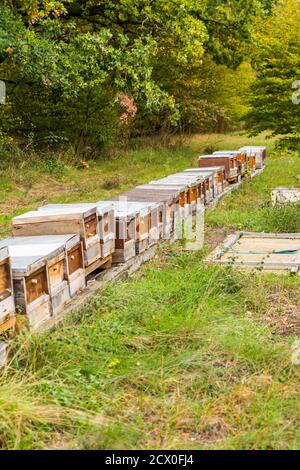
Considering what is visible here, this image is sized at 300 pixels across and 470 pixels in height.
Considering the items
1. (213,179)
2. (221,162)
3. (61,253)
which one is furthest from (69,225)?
(221,162)

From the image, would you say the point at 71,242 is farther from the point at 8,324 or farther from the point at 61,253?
the point at 8,324

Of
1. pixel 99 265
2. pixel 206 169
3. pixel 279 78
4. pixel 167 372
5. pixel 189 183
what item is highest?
pixel 279 78

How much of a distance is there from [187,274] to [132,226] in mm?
867

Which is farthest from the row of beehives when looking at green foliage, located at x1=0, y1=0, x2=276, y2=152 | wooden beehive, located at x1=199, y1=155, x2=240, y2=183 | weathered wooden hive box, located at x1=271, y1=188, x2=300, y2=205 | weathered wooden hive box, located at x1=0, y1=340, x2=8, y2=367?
green foliage, located at x1=0, y1=0, x2=276, y2=152

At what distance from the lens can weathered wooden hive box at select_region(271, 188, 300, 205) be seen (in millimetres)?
10641

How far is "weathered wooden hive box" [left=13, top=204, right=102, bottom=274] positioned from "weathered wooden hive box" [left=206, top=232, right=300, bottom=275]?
1.34 m

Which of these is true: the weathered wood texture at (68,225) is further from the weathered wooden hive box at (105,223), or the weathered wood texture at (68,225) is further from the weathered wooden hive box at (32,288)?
the weathered wooden hive box at (32,288)

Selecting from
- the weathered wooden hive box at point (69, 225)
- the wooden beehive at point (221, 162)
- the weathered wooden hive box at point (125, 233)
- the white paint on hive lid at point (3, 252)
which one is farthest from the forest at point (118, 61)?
the white paint on hive lid at point (3, 252)

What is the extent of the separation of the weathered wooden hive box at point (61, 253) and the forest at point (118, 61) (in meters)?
7.24

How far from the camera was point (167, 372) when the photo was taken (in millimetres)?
4168

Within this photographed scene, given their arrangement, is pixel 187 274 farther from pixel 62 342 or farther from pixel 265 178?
pixel 265 178

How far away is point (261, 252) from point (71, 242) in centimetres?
295

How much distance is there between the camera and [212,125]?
2477 centimetres

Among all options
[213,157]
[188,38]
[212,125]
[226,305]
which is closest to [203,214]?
[213,157]
